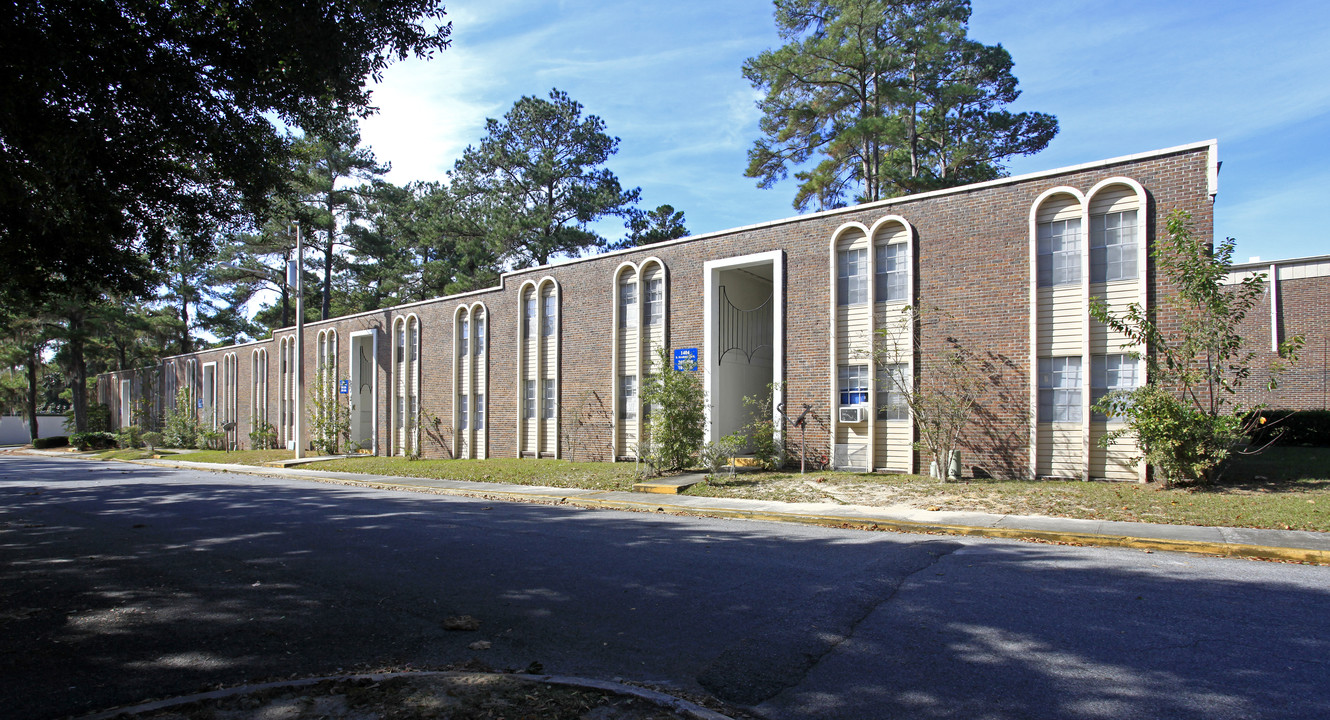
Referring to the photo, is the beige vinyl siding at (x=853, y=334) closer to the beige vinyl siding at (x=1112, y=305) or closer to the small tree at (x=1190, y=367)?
the beige vinyl siding at (x=1112, y=305)

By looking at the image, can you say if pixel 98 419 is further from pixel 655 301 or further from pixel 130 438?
pixel 655 301

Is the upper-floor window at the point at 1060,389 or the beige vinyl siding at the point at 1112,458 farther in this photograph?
the upper-floor window at the point at 1060,389

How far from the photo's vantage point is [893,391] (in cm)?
1673

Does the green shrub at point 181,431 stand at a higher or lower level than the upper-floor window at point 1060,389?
lower

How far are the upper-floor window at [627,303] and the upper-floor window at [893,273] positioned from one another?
7.84 m

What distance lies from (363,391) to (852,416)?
26.4 meters

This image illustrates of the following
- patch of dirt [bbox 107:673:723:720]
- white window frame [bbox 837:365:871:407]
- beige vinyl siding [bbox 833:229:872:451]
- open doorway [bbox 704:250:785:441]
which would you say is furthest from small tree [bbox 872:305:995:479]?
patch of dirt [bbox 107:673:723:720]

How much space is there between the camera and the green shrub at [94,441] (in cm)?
4562

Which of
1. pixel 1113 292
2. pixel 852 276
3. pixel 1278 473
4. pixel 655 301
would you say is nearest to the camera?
pixel 1278 473

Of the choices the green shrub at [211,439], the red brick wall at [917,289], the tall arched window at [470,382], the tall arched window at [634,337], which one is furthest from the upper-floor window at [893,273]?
the green shrub at [211,439]

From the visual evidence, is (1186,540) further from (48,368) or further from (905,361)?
(48,368)

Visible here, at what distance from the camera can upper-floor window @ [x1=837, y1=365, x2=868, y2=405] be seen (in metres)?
17.3

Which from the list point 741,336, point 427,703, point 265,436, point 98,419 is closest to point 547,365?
point 741,336

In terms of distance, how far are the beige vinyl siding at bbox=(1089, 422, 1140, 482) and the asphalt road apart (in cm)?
611
